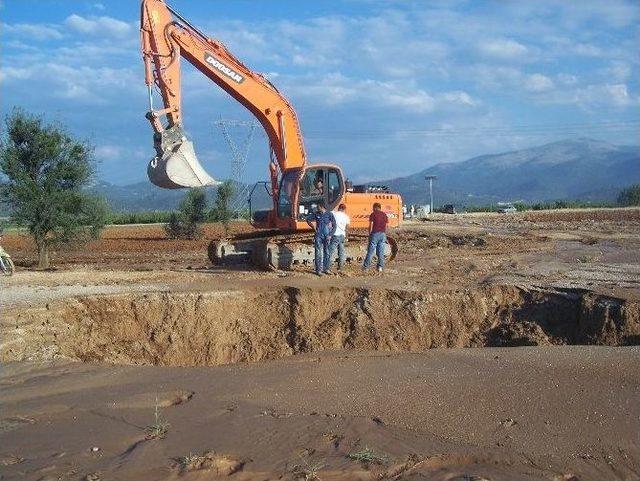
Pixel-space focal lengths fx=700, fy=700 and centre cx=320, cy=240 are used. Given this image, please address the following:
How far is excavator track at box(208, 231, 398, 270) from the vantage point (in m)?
16.0

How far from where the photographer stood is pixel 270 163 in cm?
1725

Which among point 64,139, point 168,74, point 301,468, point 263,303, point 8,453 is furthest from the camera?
point 64,139

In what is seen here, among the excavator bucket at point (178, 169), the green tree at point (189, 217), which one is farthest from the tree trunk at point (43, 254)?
the green tree at point (189, 217)

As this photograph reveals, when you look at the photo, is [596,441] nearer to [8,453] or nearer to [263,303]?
[8,453]

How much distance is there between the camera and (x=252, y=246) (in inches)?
658

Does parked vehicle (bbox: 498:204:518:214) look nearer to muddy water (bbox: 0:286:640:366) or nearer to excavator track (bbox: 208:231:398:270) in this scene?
excavator track (bbox: 208:231:398:270)

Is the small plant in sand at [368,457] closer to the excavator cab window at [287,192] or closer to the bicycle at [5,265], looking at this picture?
the excavator cab window at [287,192]

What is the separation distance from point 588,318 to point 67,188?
13675mm

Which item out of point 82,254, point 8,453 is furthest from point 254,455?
point 82,254

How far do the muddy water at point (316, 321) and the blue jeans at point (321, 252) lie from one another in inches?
87.7

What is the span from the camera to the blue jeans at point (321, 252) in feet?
49.8

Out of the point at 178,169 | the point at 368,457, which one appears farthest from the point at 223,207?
the point at 368,457

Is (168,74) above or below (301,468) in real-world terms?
above

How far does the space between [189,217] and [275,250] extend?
57.2 feet
